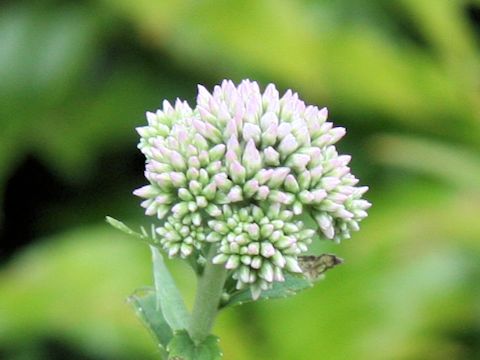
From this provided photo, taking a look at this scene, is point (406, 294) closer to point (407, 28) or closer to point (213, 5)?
point (213, 5)

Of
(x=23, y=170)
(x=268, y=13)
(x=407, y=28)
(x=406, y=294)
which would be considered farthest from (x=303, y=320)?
(x=407, y=28)

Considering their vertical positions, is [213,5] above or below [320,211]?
above

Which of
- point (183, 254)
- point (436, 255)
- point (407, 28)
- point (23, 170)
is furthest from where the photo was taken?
point (407, 28)

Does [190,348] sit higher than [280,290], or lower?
lower

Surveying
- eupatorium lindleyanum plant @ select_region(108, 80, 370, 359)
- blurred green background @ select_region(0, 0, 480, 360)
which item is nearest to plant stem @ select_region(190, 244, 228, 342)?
Result: eupatorium lindleyanum plant @ select_region(108, 80, 370, 359)

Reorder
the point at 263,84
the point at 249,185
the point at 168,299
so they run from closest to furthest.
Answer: the point at 249,185, the point at 168,299, the point at 263,84

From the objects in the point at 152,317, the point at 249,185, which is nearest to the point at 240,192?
the point at 249,185

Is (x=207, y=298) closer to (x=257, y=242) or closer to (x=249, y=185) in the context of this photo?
(x=257, y=242)
